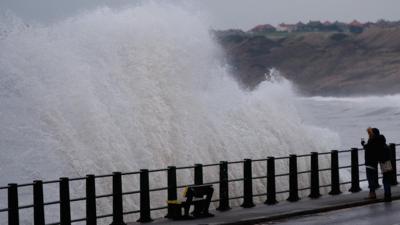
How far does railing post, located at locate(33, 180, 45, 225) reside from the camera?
1348cm

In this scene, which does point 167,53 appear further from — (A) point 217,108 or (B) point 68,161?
(B) point 68,161

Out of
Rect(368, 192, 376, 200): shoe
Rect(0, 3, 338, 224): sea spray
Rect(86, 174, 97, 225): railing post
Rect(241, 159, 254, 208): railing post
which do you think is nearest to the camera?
Rect(86, 174, 97, 225): railing post

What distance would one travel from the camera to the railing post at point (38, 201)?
44.2 ft

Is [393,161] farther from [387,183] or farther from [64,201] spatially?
[64,201]

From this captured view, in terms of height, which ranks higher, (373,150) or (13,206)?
(373,150)

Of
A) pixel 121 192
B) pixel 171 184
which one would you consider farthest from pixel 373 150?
pixel 121 192

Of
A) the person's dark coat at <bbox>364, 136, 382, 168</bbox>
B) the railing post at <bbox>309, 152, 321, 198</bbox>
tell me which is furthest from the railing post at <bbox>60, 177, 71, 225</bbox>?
the person's dark coat at <bbox>364, 136, 382, 168</bbox>

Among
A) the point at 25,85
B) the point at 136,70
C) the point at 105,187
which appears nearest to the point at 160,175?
the point at 105,187

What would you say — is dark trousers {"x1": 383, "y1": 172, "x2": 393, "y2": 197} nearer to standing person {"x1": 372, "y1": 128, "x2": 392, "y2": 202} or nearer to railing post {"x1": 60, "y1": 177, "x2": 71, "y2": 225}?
standing person {"x1": 372, "y1": 128, "x2": 392, "y2": 202}

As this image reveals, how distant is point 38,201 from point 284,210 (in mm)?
5104

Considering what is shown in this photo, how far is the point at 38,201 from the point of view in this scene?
1362cm

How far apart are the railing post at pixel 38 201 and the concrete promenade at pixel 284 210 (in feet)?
7.49

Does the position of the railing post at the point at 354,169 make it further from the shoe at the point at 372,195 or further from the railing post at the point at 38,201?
the railing post at the point at 38,201

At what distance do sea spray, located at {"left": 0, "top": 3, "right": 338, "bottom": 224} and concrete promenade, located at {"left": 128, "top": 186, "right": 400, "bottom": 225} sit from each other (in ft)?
17.4
